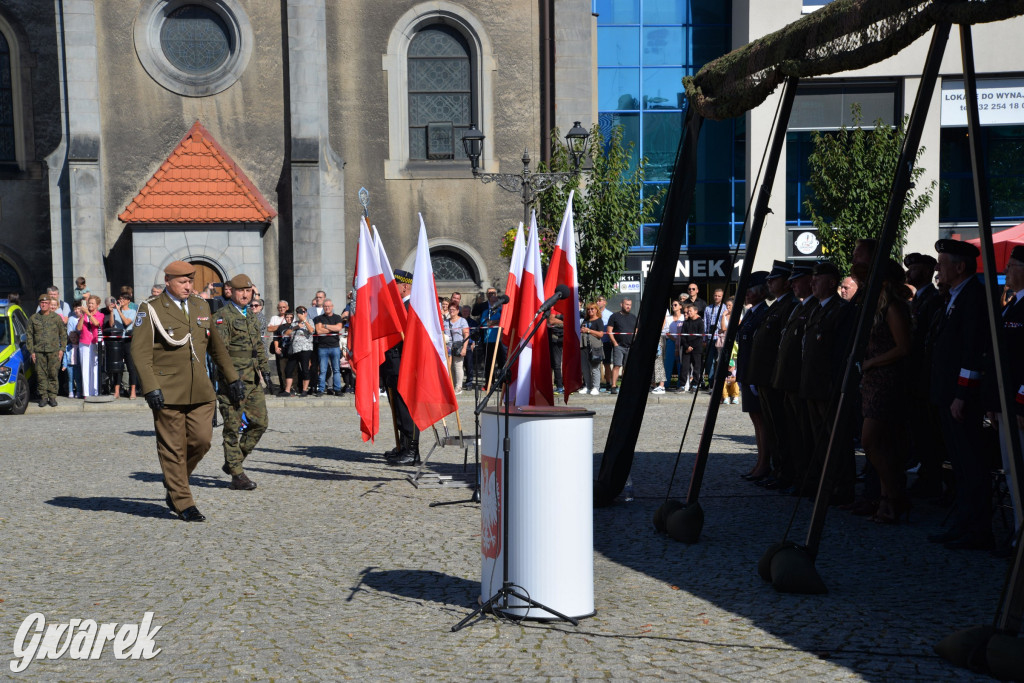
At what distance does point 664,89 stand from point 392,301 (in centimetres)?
2564

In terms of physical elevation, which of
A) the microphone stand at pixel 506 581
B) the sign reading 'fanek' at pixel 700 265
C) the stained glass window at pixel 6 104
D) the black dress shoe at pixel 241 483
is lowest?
the black dress shoe at pixel 241 483

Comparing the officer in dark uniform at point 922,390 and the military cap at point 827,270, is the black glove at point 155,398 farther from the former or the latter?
the officer in dark uniform at point 922,390

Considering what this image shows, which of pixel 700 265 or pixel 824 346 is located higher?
pixel 700 265

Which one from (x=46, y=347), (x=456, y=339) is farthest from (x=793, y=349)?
(x=46, y=347)

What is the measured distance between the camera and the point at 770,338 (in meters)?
10.2

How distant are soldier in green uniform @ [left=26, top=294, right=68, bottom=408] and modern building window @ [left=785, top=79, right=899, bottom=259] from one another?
2095 cm

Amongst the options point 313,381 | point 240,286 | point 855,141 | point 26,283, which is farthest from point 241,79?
point 240,286

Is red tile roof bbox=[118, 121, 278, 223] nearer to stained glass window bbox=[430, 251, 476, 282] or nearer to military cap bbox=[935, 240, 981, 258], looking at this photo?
stained glass window bbox=[430, 251, 476, 282]

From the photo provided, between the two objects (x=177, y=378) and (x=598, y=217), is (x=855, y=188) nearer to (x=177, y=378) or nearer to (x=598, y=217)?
(x=598, y=217)

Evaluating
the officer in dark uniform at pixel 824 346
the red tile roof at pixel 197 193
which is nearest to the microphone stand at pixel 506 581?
the officer in dark uniform at pixel 824 346

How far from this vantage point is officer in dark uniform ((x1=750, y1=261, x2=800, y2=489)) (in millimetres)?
10148

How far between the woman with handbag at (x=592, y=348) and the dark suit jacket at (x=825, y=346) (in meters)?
11.2

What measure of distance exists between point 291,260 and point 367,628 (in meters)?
21.1

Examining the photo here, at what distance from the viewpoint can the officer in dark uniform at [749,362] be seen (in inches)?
417
